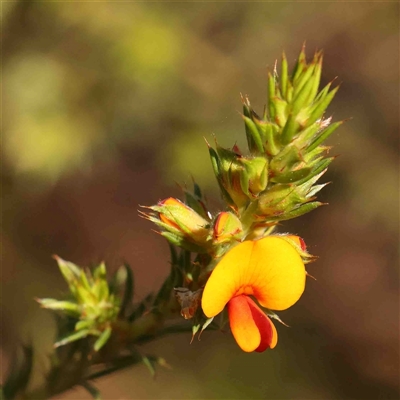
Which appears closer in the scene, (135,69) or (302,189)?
(302,189)

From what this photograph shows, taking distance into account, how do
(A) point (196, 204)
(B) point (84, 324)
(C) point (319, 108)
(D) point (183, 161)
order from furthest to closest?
(D) point (183, 161), (B) point (84, 324), (A) point (196, 204), (C) point (319, 108)

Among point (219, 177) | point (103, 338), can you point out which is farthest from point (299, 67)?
point (103, 338)

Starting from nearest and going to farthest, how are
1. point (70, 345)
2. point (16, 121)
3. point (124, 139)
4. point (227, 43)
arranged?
point (70, 345), point (16, 121), point (124, 139), point (227, 43)

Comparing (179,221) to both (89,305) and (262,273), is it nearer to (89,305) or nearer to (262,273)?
(262,273)

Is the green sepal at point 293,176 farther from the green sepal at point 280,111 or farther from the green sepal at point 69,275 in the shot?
the green sepal at point 69,275

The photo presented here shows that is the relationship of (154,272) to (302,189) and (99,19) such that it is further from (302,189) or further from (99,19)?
(302,189)

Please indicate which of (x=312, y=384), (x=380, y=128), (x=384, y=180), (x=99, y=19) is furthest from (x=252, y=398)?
(x=99, y=19)
